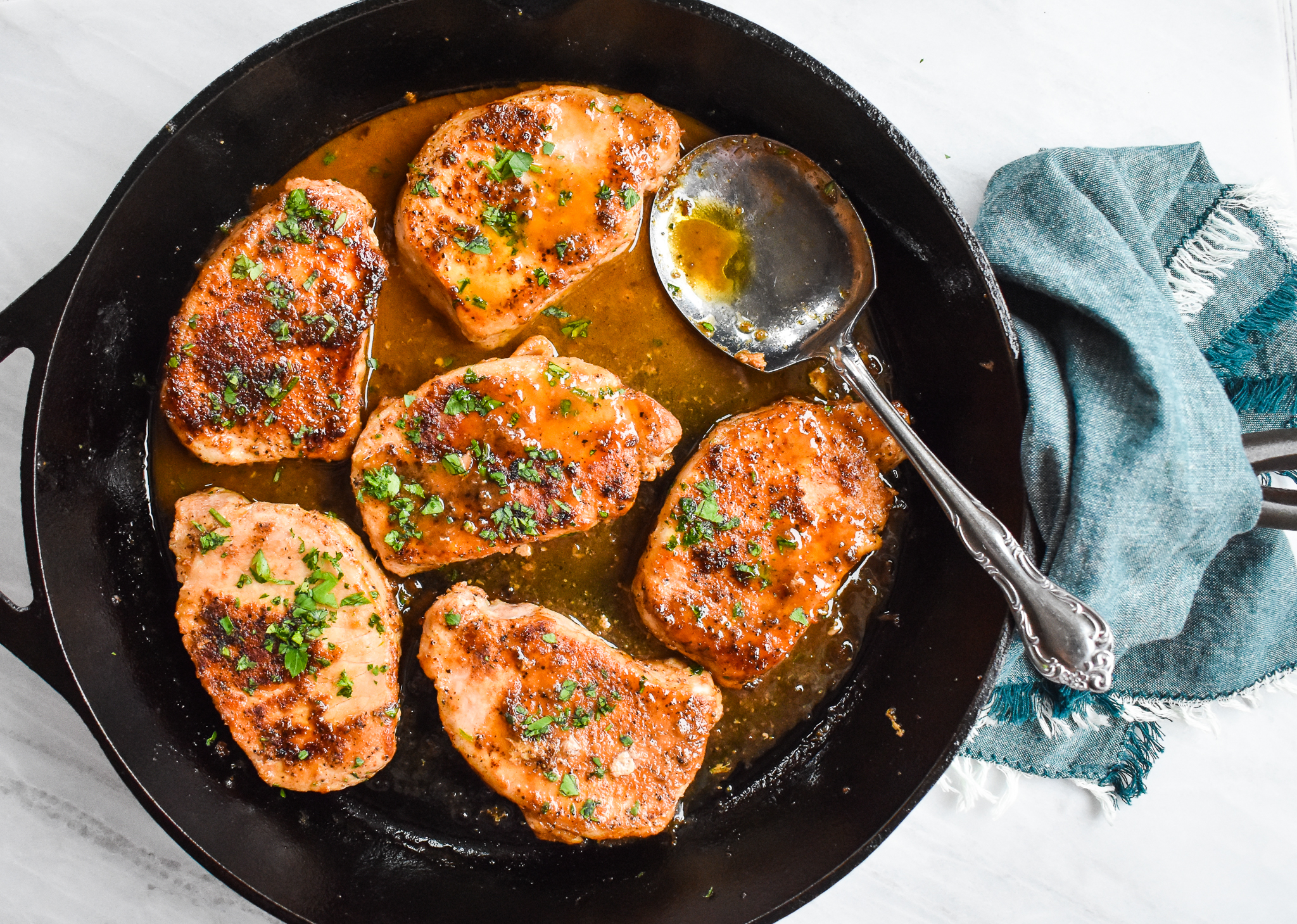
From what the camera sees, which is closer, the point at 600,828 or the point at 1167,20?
the point at 600,828

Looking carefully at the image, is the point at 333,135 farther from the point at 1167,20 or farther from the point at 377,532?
the point at 1167,20

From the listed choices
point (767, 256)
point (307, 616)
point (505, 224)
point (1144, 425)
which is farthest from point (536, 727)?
point (1144, 425)

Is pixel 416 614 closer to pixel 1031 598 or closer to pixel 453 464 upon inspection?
pixel 453 464

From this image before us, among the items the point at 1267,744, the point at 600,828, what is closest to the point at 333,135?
the point at 600,828

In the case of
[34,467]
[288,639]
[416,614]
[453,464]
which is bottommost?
[416,614]

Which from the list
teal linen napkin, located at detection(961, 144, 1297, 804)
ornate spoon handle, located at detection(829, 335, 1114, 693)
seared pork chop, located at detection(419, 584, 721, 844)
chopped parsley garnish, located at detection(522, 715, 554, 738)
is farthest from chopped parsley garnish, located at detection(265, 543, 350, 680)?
teal linen napkin, located at detection(961, 144, 1297, 804)

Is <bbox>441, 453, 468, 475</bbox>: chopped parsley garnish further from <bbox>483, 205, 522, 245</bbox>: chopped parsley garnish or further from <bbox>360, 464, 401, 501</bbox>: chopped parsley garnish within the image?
<bbox>483, 205, 522, 245</bbox>: chopped parsley garnish

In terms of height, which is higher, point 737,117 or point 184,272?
point 737,117
